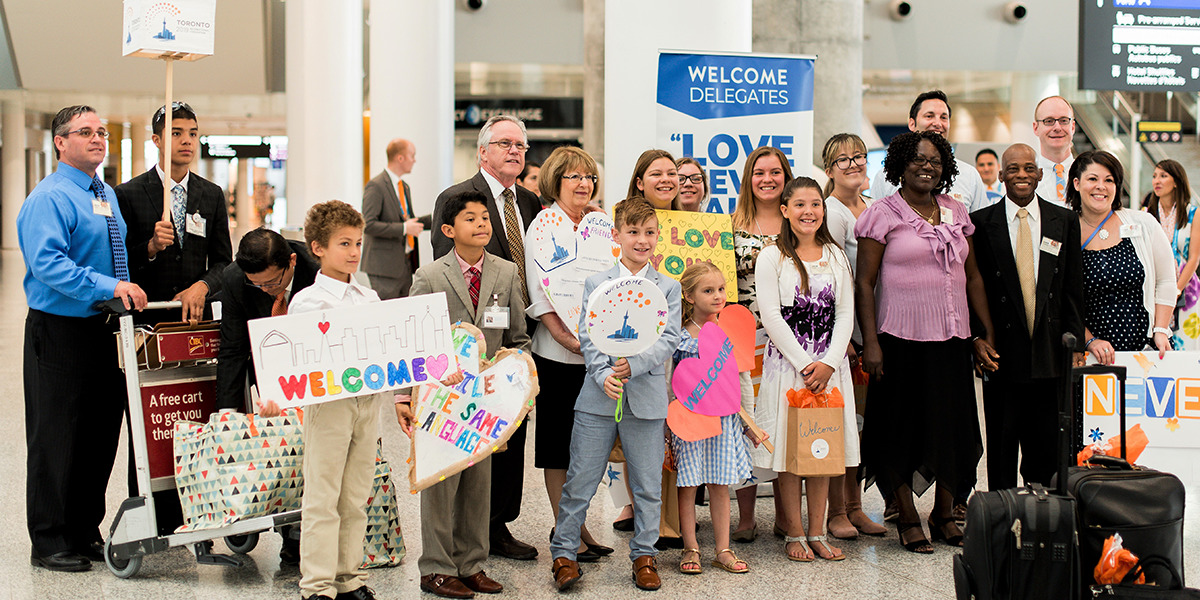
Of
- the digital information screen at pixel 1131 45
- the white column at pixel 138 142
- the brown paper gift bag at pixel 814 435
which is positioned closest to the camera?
the brown paper gift bag at pixel 814 435

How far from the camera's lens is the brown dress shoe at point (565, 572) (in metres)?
3.76

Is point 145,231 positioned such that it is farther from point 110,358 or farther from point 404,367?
point 404,367

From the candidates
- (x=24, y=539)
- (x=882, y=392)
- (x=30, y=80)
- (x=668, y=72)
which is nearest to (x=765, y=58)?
(x=668, y=72)

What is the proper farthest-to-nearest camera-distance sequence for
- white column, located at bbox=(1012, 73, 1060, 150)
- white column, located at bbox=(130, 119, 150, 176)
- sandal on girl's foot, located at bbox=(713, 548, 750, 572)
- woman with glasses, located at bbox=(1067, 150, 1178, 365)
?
white column, located at bbox=(130, 119, 150, 176), white column, located at bbox=(1012, 73, 1060, 150), woman with glasses, located at bbox=(1067, 150, 1178, 365), sandal on girl's foot, located at bbox=(713, 548, 750, 572)

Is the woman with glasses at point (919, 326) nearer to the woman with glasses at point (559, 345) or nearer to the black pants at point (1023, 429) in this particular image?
the black pants at point (1023, 429)

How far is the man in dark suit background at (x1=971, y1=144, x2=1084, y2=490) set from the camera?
4273 mm

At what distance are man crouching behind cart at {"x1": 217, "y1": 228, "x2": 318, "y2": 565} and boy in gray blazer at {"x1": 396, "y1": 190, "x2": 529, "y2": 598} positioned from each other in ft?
1.77

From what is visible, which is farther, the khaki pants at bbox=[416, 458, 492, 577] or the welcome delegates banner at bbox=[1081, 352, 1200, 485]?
the welcome delegates banner at bbox=[1081, 352, 1200, 485]

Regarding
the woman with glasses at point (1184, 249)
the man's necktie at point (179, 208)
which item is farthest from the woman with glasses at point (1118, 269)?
the man's necktie at point (179, 208)

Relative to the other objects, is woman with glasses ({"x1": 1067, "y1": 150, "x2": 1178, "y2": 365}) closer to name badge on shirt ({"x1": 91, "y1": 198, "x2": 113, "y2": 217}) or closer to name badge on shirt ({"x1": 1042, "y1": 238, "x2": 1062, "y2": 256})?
name badge on shirt ({"x1": 1042, "y1": 238, "x2": 1062, "y2": 256})

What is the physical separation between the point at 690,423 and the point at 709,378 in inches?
7.1

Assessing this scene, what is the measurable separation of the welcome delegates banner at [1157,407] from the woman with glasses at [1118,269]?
9 cm

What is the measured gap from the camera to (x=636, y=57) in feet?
18.4

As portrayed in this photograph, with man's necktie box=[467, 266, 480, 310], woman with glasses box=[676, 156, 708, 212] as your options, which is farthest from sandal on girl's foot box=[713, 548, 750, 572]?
woman with glasses box=[676, 156, 708, 212]
